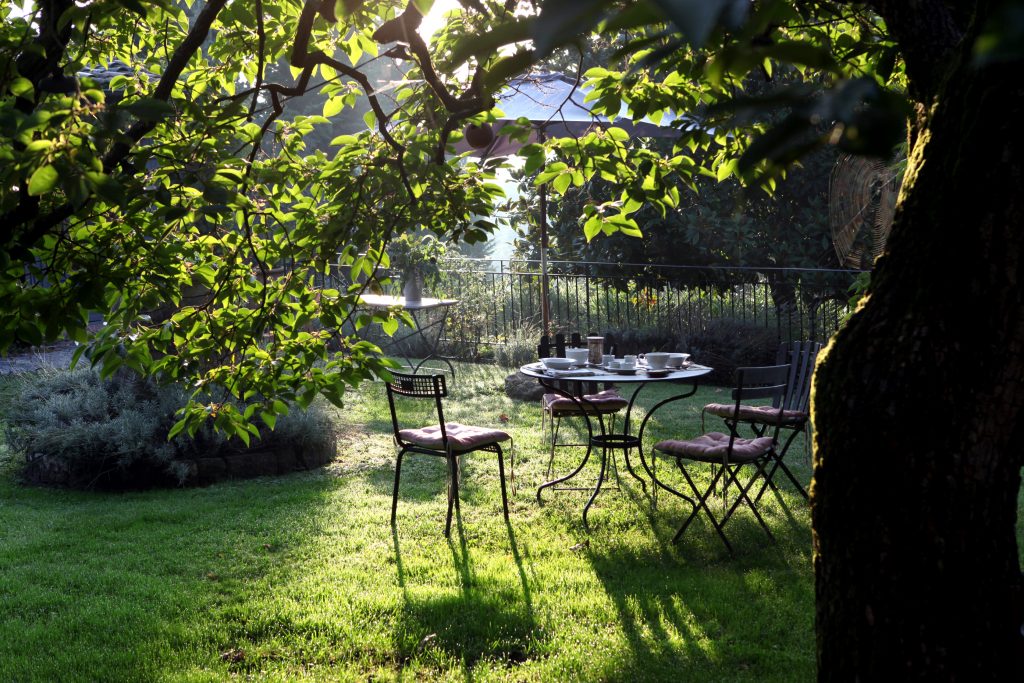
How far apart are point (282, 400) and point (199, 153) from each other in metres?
0.98

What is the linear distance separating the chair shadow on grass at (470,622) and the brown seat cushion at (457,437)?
782 millimetres

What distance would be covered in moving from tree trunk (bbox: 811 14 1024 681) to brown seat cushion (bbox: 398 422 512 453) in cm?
371

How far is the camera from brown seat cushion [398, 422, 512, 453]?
529 centimetres

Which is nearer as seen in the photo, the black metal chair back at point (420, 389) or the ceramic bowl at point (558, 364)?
the black metal chair back at point (420, 389)

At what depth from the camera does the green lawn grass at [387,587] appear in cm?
371

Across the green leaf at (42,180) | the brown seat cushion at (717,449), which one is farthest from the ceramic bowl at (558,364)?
the green leaf at (42,180)

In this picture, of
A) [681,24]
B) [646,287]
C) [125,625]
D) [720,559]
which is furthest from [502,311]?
[681,24]

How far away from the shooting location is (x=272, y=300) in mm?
3498

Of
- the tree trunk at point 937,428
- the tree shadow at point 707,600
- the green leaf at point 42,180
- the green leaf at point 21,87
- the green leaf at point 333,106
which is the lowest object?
the tree shadow at point 707,600

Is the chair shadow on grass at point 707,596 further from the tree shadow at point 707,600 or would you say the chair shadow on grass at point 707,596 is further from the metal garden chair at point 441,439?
the metal garden chair at point 441,439

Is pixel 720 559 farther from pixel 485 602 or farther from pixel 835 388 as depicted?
pixel 835 388

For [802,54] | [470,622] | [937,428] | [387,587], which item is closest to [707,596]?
[470,622]

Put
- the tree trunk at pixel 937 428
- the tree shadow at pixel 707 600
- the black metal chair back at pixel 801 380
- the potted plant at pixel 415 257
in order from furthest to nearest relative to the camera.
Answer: the potted plant at pixel 415 257 → the black metal chair back at pixel 801 380 → the tree shadow at pixel 707 600 → the tree trunk at pixel 937 428

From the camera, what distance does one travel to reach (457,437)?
534cm
